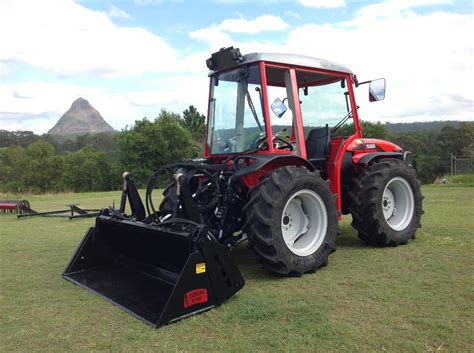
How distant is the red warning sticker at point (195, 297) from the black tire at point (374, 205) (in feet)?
8.94

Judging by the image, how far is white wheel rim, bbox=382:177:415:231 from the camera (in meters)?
6.04

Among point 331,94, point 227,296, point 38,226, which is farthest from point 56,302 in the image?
point 38,226

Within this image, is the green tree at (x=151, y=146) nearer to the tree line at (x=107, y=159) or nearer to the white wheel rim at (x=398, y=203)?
the tree line at (x=107, y=159)

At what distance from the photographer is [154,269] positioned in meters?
4.45

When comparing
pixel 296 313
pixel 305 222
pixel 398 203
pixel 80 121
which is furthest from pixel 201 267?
pixel 80 121

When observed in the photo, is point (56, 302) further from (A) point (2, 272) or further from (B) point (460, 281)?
(B) point (460, 281)

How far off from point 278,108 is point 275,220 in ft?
4.59

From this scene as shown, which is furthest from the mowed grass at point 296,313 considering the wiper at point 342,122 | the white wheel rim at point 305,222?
the wiper at point 342,122

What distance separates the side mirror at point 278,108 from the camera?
195 inches

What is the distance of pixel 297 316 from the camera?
340 cm

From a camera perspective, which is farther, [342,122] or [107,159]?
[107,159]

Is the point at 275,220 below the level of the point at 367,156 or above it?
below

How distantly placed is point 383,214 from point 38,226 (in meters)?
6.90

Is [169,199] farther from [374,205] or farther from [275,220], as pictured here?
[374,205]
